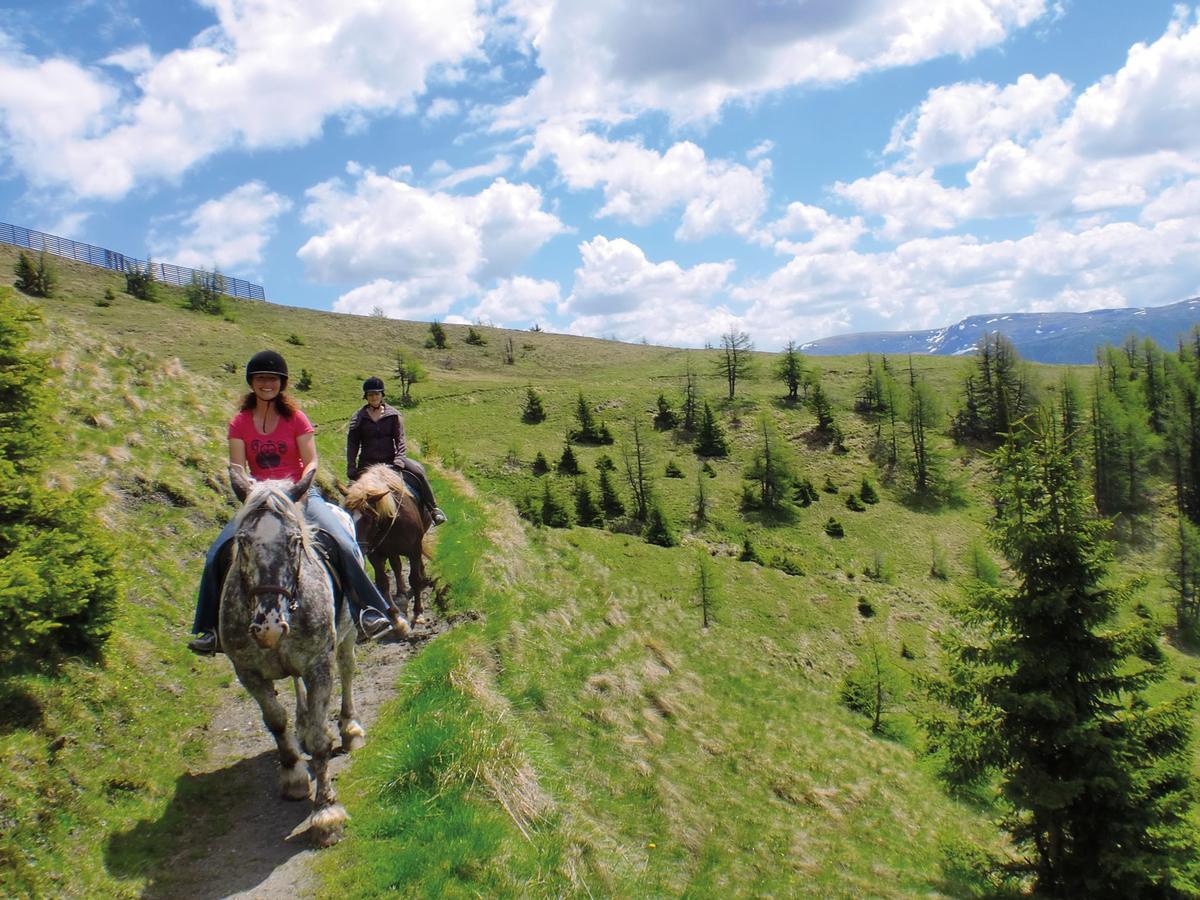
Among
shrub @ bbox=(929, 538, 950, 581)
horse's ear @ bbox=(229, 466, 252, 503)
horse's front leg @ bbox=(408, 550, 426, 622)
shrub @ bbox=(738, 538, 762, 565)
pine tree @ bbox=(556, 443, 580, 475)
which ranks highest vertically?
horse's ear @ bbox=(229, 466, 252, 503)

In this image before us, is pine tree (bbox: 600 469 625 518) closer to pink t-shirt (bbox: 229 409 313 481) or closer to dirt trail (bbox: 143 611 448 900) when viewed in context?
dirt trail (bbox: 143 611 448 900)

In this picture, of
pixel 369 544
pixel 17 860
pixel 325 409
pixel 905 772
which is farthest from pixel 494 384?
pixel 17 860

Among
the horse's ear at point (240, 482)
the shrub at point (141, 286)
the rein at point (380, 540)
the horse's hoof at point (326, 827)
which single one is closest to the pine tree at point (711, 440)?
the rein at point (380, 540)

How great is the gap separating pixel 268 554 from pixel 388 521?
16.7 feet

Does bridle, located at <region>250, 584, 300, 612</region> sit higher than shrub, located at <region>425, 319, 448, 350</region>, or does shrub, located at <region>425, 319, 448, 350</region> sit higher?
shrub, located at <region>425, 319, 448, 350</region>

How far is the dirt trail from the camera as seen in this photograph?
5352 mm

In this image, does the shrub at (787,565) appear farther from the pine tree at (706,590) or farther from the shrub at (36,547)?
the shrub at (36,547)

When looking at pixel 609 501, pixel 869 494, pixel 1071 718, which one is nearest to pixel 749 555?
pixel 609 501

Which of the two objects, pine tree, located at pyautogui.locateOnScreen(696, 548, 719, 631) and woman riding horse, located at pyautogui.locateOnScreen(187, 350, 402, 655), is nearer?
woman riding horse, located at pyautogui.locateOnScreen(187, 350, 402, 655)

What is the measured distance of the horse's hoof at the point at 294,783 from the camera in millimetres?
6652

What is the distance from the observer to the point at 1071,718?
13.1 meters

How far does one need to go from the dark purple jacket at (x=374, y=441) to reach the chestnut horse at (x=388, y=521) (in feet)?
0.95

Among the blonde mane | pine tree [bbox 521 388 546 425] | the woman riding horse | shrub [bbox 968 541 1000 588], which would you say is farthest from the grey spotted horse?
pine tree [bbox 521 388 546 425]

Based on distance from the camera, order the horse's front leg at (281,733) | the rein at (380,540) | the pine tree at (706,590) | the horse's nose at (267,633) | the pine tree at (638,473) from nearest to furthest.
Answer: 1. the horse's nose at (267,633)
2. the horse's front leg at (281,733)
3. the rein at (380,540)
4. the pine tree at (706,590)
5. the pine tree at (638,473)
